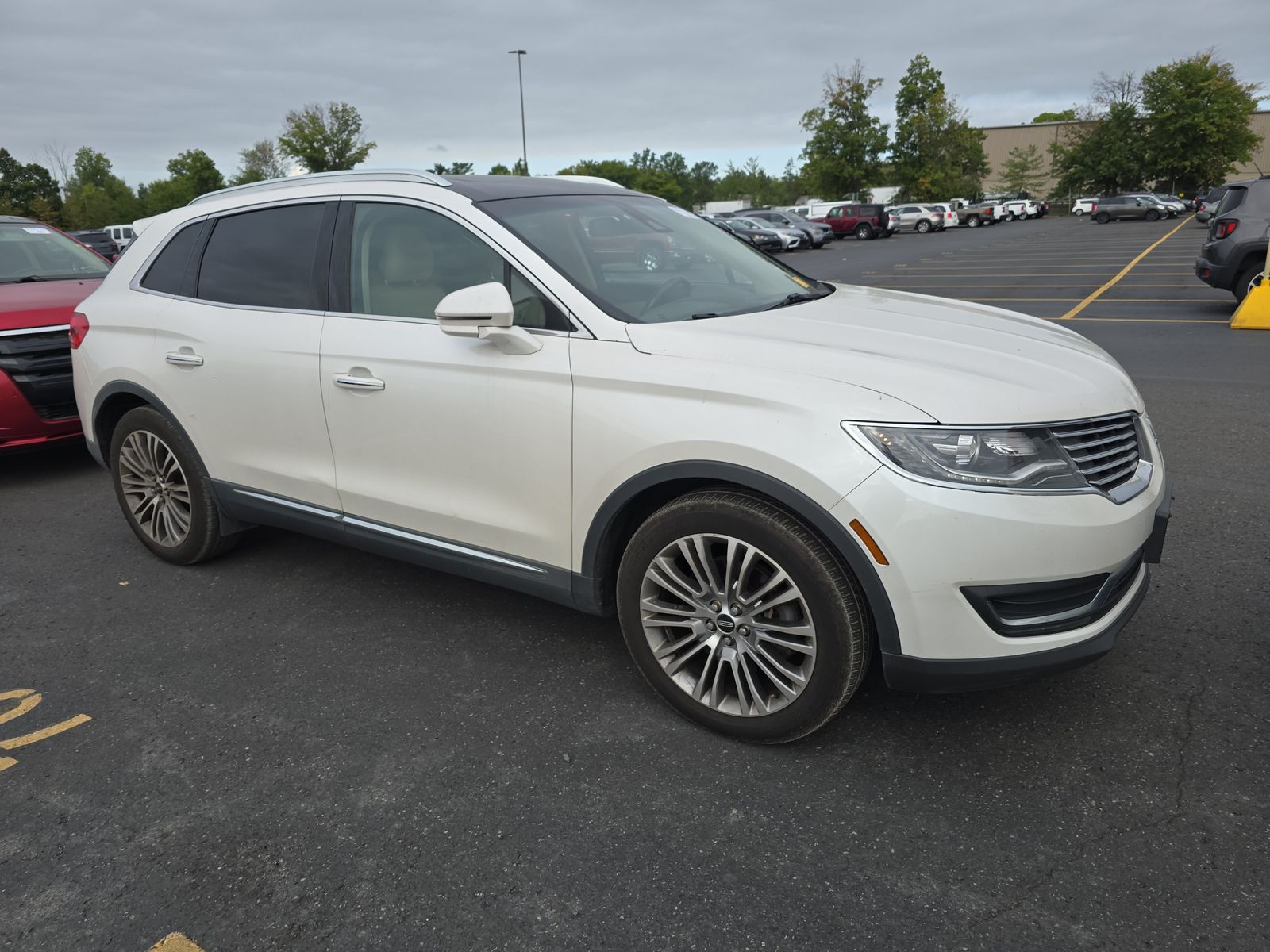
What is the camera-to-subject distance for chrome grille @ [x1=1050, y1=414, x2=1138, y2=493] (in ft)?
8.73

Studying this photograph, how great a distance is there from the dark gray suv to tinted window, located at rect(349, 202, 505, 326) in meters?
11.9

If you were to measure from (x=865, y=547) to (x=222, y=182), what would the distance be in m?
80.6

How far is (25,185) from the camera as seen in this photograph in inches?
3135

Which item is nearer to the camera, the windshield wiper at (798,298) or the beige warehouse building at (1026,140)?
the windshield wiper at (798,298)

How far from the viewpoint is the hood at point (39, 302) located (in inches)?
239

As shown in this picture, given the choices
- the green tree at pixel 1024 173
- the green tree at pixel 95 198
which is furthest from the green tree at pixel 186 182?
the green tree at pixel 1024 173

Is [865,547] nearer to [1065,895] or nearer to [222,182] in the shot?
[1065,895]

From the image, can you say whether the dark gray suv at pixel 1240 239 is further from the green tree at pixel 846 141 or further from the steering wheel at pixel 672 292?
the green tree at pixel 846 141

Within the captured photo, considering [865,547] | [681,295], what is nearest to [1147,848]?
[865,547]

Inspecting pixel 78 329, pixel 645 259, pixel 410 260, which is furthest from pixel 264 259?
pixel 645 259

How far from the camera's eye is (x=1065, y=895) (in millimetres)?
2326

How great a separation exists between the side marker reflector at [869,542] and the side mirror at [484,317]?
4.00ft

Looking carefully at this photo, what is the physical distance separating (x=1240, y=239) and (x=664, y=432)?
1251cm

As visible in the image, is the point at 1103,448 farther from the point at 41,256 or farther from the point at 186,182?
the point at 186,182
